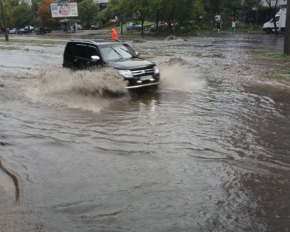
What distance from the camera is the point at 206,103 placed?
937 centimetres

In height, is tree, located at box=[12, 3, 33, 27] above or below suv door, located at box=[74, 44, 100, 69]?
above

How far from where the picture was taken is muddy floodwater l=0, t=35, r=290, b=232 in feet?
13.0

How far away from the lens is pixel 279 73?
13602 mm

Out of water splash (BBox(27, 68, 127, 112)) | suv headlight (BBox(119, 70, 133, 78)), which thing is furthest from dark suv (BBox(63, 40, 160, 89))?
water splash (BBox(27, 68, 127, 112))

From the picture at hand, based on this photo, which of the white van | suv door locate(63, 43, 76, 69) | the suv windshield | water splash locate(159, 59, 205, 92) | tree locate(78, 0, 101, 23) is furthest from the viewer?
tree locate(78, 0, 101, 23)

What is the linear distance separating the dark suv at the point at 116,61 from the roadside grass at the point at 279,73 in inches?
205

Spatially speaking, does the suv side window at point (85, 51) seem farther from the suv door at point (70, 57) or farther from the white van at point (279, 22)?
the white van at point (279, 22)

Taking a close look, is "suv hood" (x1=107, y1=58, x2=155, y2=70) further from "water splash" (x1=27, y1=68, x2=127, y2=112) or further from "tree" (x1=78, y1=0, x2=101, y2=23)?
"tree" (x1=78, y1=0, x2=101, y2=23)

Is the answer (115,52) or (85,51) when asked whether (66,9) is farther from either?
(115,52)

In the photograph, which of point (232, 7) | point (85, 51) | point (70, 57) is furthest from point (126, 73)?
point (232, 7)

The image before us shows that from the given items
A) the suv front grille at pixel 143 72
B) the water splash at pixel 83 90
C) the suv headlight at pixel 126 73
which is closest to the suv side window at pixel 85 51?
the water splash at pixel 83 90

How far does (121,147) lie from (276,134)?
3.15m

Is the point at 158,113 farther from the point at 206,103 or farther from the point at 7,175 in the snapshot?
the point at 7,175

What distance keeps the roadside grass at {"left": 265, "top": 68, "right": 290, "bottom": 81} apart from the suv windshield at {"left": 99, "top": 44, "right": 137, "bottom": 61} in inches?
227
